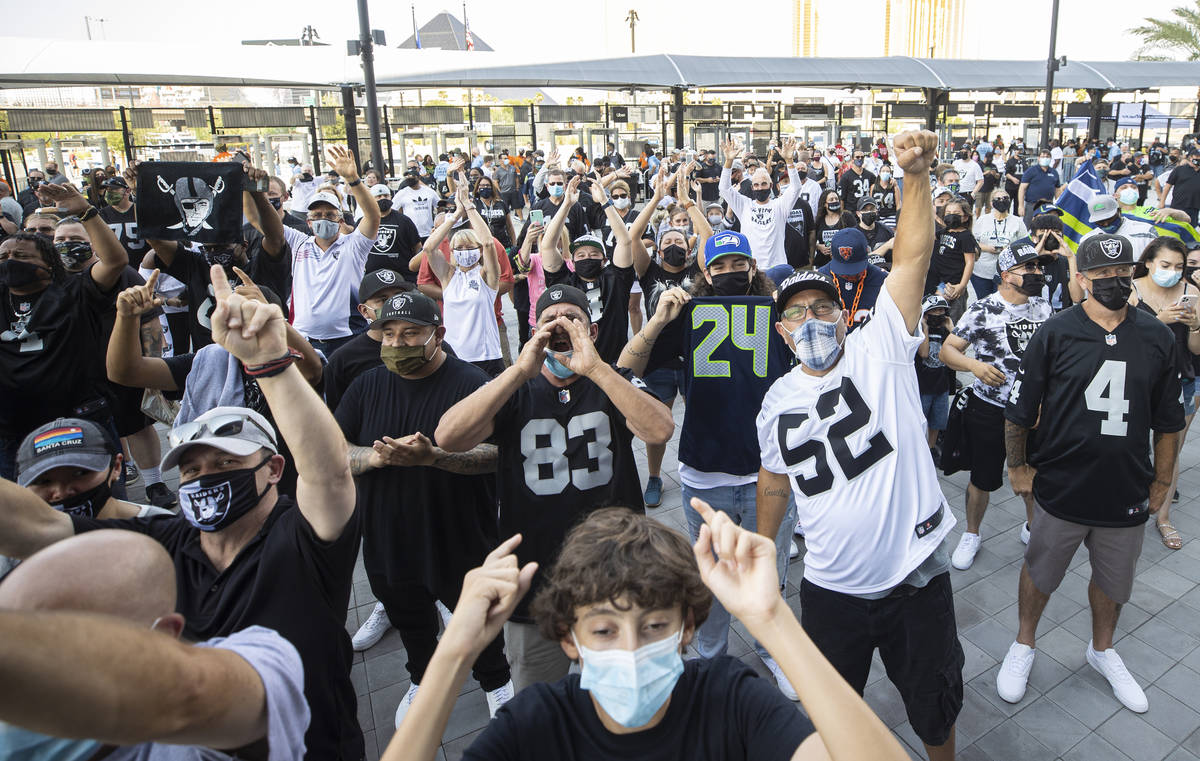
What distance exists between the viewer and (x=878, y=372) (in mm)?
2912

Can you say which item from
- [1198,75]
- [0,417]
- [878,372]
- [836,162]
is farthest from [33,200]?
[1198,75]

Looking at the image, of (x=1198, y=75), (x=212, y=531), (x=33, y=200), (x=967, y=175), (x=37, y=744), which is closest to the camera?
(x=37, y=744)

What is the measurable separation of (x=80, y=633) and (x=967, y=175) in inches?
824

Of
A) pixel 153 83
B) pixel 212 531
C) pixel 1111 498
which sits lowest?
pixel 1111 498

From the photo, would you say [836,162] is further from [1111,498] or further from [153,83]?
[1111,498]

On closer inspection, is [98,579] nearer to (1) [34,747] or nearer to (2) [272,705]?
(1) [34,747]

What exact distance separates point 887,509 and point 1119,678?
2.08m

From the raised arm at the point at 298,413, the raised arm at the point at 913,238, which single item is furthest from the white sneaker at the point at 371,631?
the raised arm at the point at 913,238

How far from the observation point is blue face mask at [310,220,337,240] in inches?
256

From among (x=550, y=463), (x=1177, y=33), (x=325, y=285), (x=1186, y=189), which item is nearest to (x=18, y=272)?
(x=325, y=285)

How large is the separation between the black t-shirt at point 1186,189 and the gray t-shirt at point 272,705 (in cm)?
1684

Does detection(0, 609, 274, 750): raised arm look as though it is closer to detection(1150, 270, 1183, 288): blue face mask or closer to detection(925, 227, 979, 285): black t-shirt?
detection(1150, 270, 1183, 288): blue face mask

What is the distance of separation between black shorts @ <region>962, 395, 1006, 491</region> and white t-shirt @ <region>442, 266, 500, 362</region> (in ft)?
11.9

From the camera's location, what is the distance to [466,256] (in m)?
6.42
